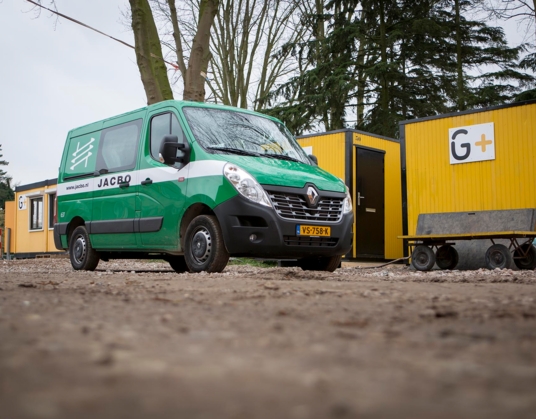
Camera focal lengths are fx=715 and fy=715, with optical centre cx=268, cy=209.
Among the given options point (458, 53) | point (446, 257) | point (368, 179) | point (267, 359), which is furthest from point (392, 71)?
point (267, 359)

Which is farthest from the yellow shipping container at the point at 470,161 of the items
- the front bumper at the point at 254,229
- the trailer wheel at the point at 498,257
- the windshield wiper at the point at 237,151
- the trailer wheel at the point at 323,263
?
the front bumper at the point at 254,229

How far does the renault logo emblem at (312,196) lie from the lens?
A: 25.7 ft

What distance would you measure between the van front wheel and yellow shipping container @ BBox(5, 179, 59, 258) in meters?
20.0

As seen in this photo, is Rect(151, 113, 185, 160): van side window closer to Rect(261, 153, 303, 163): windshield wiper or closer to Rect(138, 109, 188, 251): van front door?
Rect(138, 109, 188, 251): van front door

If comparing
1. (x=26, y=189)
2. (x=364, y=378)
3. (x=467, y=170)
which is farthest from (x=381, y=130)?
(x=364, y=378)

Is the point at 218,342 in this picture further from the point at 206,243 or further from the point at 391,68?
the point at 391,68

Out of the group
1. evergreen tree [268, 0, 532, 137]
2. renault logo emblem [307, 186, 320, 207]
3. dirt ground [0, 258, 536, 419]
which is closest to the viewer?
dirt ground [0, 258, 536, 419]

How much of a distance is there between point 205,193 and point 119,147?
217cm

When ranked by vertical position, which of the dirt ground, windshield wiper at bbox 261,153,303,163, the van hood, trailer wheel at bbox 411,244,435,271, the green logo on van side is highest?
the green logo on van side

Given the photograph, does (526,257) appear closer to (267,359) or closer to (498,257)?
(498,257)

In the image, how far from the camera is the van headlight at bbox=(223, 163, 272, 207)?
7375mm

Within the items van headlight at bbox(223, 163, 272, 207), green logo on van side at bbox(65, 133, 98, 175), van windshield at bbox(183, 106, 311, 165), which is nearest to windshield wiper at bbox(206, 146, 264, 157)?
van windshield at bbox(183, 106, 311, 165)

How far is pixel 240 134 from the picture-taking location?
8484 mm

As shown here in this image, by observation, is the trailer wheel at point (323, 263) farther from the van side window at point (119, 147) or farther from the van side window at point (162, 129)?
the van side window at point (119, 147)
